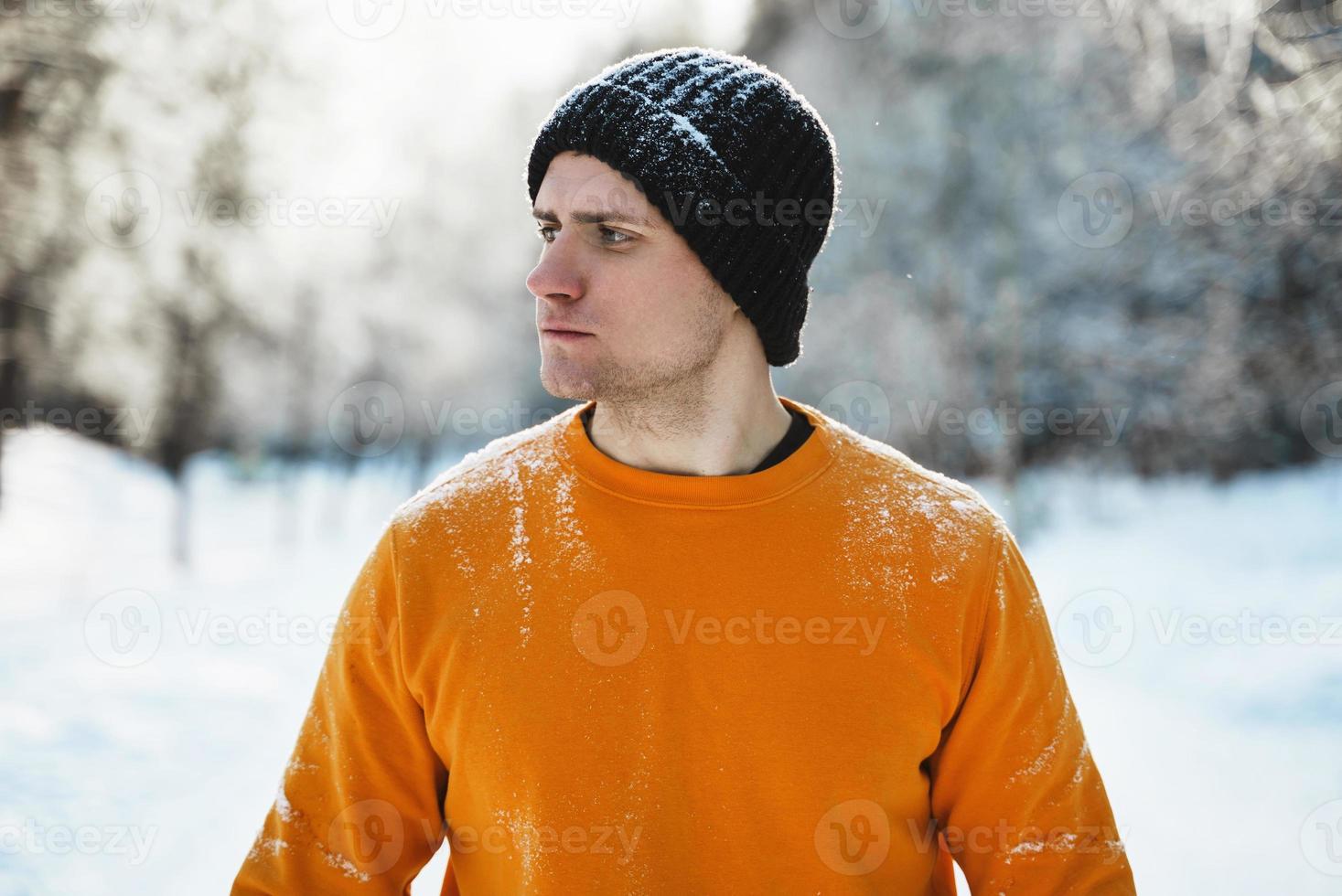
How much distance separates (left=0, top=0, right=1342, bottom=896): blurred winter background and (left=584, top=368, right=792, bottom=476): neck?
421 cm

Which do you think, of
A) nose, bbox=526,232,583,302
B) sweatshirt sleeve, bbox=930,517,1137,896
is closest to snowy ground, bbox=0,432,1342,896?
sweatshirt sleeve, bbox=930,517,1137,896

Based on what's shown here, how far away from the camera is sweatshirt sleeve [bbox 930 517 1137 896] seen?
5.31 feet

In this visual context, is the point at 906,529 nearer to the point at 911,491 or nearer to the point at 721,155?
the point at 911,491

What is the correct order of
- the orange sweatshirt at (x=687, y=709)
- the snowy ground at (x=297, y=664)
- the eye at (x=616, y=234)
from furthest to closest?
the snowy ground at (x=297, y=664), the eye at (x=616, y=234), the orange sweatshirt at (x=687, y=709)

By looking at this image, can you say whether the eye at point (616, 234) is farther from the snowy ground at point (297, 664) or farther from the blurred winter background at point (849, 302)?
the blurred winter background at point (849, 302)

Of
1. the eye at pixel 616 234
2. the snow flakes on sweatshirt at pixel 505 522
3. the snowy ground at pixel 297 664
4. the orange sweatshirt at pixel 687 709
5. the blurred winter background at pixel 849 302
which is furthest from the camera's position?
the blurred winter background at pixel 849 302

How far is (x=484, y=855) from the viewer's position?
63.3 inches

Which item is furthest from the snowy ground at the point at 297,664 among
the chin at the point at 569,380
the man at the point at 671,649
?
the chin at the point at 569,380

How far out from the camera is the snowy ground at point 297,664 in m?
4.05

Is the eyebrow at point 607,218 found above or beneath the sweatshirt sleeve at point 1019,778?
above

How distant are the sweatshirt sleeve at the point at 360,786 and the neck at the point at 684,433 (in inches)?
18.7

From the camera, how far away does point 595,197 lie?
1756mm

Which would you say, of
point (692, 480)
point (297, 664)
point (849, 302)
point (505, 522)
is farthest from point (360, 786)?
point (849, 302)

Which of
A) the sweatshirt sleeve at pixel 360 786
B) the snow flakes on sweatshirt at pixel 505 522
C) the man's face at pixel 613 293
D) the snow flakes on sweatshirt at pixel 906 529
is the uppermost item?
the man's face at pixel 613 293
